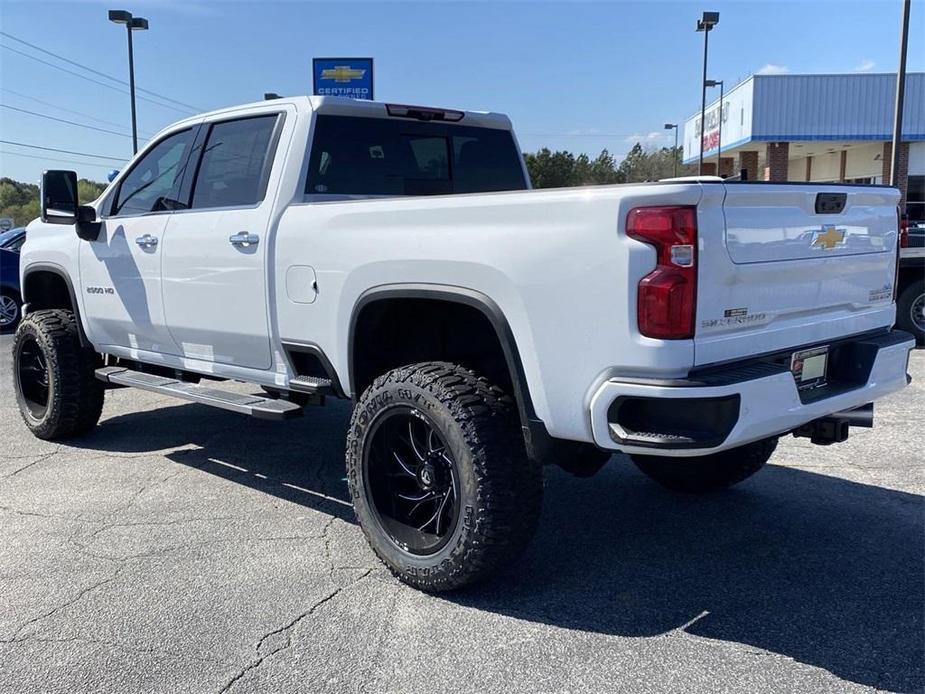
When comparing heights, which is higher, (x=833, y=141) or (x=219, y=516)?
(x=833, y=141)

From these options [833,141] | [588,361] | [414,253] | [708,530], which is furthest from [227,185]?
[833,141]

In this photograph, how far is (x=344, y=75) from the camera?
15.9 m

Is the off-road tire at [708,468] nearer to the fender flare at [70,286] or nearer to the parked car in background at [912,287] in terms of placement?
the fender flare at [70,286]

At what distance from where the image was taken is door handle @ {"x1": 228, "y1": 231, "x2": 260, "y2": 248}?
169 inches

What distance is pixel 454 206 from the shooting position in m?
3.36

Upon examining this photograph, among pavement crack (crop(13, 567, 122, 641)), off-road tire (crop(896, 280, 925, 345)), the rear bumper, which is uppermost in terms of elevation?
the rear bumper

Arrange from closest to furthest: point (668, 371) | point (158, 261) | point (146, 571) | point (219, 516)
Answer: point (668, 371)
point (146, 571)
point (219, 516)
point (158, 261)

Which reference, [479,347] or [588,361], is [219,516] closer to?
[479,347]

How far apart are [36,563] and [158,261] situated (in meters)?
1.83

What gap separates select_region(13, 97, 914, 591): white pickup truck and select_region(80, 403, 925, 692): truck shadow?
0.32 meters

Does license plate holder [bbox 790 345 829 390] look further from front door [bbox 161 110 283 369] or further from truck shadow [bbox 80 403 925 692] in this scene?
front door [bbox 161 110 283 369]

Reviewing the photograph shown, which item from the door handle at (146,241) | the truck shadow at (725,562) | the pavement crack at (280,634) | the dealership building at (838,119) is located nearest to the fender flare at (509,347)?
the truck shadow at (725,562)

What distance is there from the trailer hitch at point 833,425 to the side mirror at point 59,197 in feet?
14.7

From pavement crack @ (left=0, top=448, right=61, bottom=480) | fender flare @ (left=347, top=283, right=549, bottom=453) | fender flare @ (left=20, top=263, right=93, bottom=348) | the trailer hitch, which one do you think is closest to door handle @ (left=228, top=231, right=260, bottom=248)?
fender flare @ (left=347, top=283, right=549, bottom=453)
